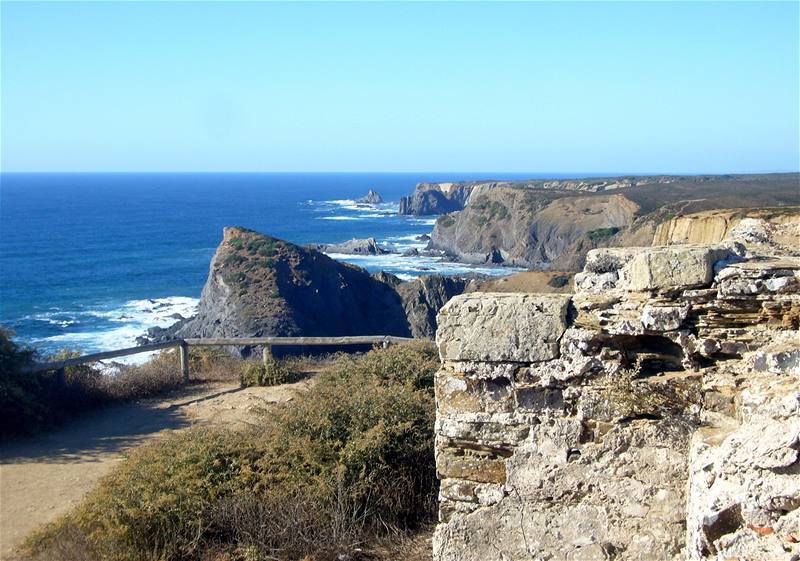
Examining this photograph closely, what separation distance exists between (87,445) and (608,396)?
7478 millimetres

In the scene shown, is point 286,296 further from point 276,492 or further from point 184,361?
point 276,492

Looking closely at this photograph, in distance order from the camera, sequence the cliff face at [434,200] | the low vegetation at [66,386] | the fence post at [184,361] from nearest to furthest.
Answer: the low vegetation at [66,386], the fence post at [184,361], the cliff face at [434,200]

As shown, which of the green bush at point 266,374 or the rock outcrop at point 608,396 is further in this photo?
the green bush at point 266,374

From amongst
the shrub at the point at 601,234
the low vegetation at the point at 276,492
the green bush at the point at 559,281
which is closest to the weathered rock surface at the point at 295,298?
the green bush at the point at 559,281

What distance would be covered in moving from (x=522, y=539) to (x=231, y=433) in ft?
12.8

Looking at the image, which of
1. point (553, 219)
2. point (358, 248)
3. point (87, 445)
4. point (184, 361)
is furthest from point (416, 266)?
point (87, 445)

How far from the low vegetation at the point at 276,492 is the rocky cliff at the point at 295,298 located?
23.2 m

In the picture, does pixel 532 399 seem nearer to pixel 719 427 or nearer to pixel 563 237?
pixel 719 427

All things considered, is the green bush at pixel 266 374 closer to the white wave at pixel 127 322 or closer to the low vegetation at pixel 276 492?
the low vegetation at pixel 276 492

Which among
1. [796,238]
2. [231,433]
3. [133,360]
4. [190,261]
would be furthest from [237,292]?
[190,261]

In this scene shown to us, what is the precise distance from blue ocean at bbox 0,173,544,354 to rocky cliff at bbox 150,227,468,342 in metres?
7.95

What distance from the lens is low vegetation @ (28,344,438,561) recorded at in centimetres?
613

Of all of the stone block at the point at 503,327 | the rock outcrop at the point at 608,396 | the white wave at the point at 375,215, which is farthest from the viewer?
the white wave at the point at 375,215

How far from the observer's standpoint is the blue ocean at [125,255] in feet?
153
